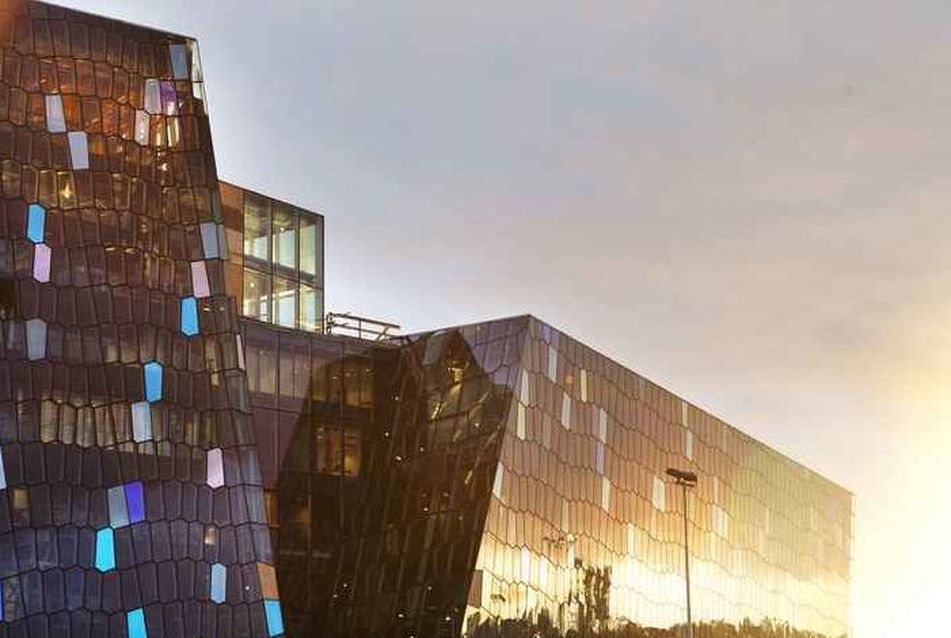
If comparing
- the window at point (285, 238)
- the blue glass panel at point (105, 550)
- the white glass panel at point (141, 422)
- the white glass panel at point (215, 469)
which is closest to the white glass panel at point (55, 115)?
the white glass panel at point (141, 422)

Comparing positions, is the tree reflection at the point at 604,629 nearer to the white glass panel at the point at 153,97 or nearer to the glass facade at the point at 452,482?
the glass facade at the point at 452,482

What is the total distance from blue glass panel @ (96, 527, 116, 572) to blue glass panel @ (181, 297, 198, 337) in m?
6.80

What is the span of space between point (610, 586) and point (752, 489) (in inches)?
804

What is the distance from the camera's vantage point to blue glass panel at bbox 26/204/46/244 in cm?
5022

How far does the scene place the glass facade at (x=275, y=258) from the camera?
6556 centimetres

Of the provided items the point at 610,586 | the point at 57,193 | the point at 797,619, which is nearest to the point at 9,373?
the point at 57,193

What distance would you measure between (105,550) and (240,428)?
614cm

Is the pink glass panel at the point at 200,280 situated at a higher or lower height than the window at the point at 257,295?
lower

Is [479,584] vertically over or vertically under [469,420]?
under

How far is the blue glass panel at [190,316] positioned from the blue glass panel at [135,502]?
5.15 metres

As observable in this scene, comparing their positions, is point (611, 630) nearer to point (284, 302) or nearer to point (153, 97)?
point (284, 302)

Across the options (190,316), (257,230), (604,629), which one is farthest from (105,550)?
(604,629)

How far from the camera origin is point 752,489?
88.0m

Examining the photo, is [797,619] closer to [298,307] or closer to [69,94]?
[298,307]
